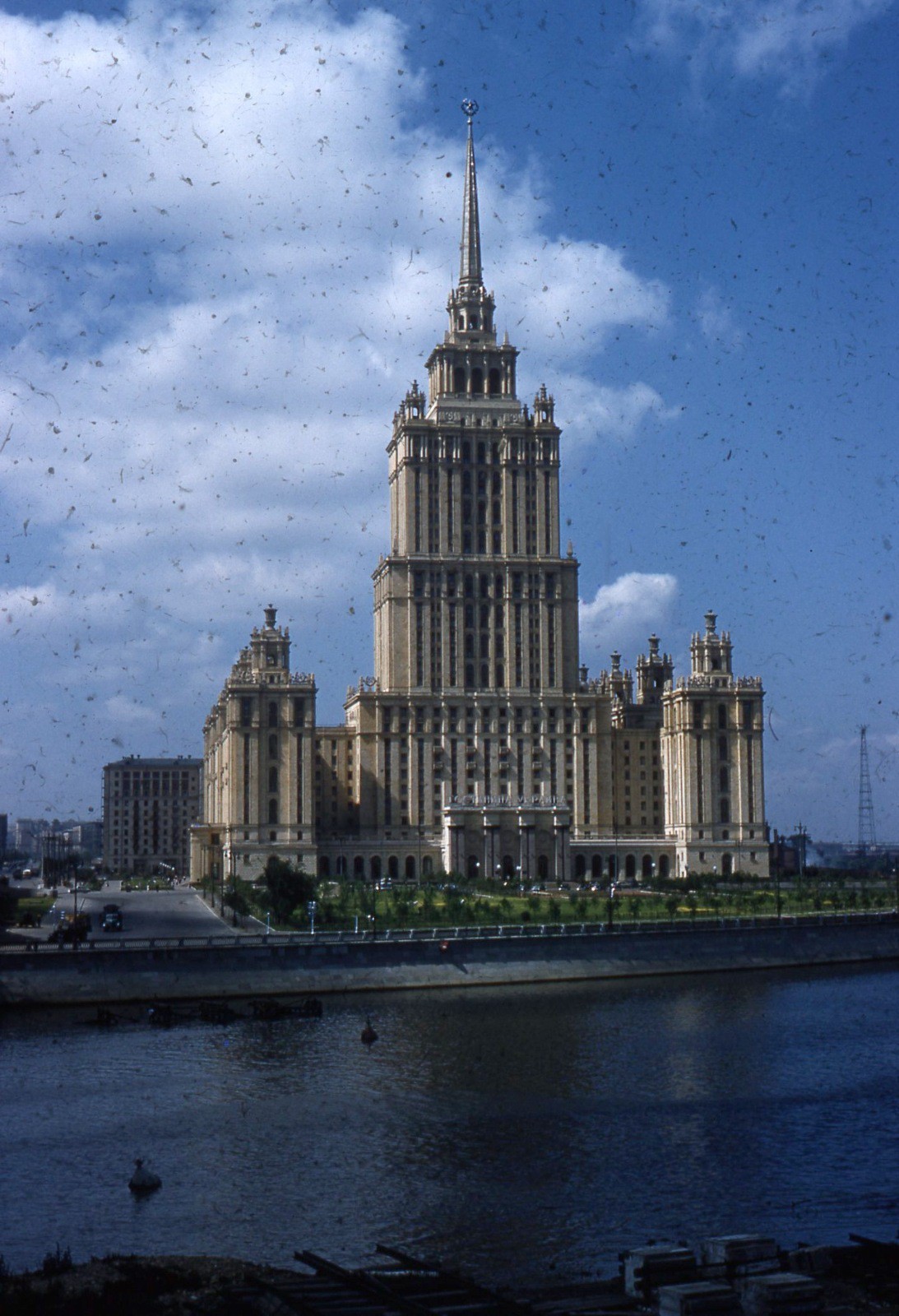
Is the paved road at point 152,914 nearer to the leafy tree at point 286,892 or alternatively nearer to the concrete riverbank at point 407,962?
the leafy tree at point 286,892

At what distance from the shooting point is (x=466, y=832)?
15425 centimetres

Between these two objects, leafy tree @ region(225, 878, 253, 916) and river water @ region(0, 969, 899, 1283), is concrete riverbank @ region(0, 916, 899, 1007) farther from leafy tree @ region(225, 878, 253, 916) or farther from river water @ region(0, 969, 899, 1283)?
leafy tree @ region(225, 878, 253, 916)

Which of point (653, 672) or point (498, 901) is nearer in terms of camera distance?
point (498, 901)

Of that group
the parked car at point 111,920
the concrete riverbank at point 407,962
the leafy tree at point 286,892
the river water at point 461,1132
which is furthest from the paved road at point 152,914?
the river water at point 461,1132

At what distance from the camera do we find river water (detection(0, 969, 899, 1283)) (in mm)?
39250

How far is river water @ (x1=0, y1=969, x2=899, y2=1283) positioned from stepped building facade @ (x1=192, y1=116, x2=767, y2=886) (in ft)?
252

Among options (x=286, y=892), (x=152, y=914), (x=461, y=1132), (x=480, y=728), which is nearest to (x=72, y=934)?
(x=286, y=892)

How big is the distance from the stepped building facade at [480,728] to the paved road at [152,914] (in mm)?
8765

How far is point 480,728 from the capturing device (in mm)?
158750

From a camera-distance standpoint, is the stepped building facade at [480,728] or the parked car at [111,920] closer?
the parked car at [111,920]

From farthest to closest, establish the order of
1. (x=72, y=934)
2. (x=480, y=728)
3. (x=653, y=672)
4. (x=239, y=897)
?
(x=653, y=672) → (x=480, y=728) → (x=239, y=897) → (x=72, y=934)

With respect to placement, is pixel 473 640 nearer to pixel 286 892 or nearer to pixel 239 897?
pixel 239 897

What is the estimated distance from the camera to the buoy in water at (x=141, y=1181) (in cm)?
4269

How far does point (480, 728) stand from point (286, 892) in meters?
57.1
